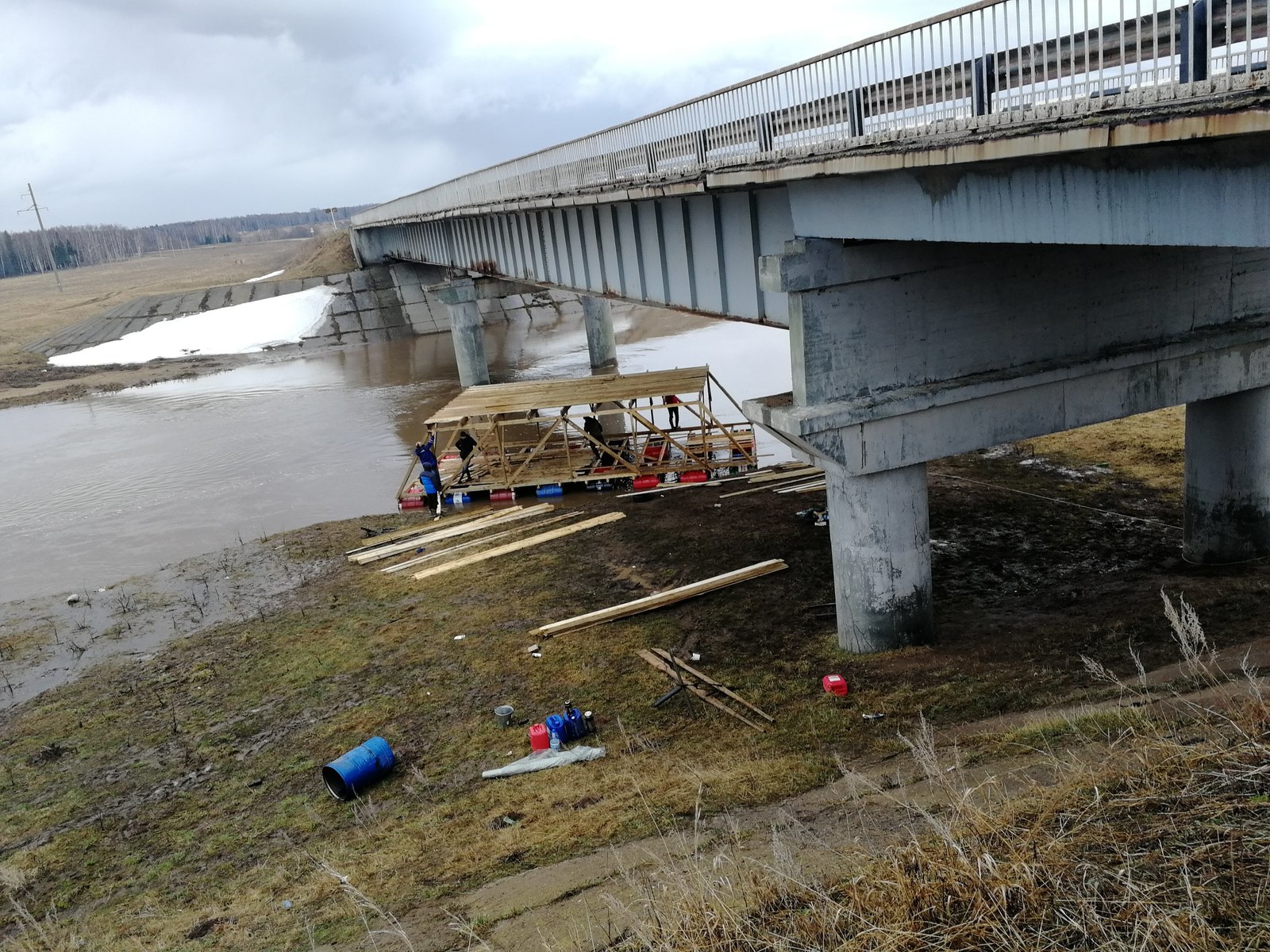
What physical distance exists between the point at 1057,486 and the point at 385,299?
45720mm

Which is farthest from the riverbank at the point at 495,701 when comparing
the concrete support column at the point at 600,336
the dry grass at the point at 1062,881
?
the concrete support column at the point at 600,336

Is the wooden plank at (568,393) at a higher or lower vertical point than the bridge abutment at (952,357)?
lower

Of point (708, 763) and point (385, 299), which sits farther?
point (385, 299)

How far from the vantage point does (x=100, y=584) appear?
18.6 m

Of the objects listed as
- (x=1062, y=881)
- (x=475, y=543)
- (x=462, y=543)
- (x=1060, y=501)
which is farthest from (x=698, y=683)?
(x=1060, y=501)

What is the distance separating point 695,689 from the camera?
36.3 feet

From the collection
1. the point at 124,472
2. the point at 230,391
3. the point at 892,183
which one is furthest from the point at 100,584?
the point at 230,391

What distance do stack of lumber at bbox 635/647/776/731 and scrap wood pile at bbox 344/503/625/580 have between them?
5.74m

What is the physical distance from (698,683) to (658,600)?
2.59 metres

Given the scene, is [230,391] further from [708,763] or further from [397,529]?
[708,763]

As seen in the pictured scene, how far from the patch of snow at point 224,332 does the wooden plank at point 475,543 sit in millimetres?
38327

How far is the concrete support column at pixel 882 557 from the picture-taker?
35.8ft

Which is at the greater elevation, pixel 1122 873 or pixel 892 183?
pixel 892 183

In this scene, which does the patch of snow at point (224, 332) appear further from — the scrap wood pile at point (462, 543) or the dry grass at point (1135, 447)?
the dry grass at point (1135, 447)
